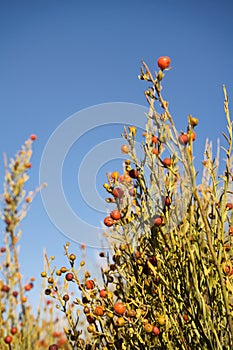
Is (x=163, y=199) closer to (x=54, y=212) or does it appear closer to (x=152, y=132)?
(x=152, y=132)

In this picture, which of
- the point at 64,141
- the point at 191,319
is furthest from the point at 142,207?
the point at 64,141

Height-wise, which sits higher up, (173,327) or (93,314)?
(93,314)

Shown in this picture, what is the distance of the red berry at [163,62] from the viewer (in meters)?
1.98

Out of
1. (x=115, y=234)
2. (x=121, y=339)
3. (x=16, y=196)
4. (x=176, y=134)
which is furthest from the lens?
(x=16, y=196)

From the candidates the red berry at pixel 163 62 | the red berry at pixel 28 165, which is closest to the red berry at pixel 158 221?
the red berry at pixel 163 62

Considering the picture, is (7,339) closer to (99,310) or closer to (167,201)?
(99,310)

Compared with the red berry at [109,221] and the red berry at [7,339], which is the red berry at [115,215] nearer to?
the red berry at [109,221]

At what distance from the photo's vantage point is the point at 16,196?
5180 millimetres

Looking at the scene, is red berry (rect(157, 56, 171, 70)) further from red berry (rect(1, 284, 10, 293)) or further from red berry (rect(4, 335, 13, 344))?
red berry (rect(1, 284, 10, 293))

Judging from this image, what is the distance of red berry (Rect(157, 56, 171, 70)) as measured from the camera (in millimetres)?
1978

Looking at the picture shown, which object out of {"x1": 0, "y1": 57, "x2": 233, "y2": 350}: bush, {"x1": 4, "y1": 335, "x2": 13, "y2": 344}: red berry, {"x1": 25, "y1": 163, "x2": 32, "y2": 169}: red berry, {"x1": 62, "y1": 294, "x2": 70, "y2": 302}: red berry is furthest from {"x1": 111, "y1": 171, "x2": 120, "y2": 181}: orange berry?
{"x1": 25, "y1": 163, "x2": 32, "y2": 169}: red berry

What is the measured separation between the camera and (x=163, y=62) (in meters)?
1.98

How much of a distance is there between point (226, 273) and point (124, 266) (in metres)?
0.65

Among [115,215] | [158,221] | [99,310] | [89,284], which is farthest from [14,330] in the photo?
[158,221]
